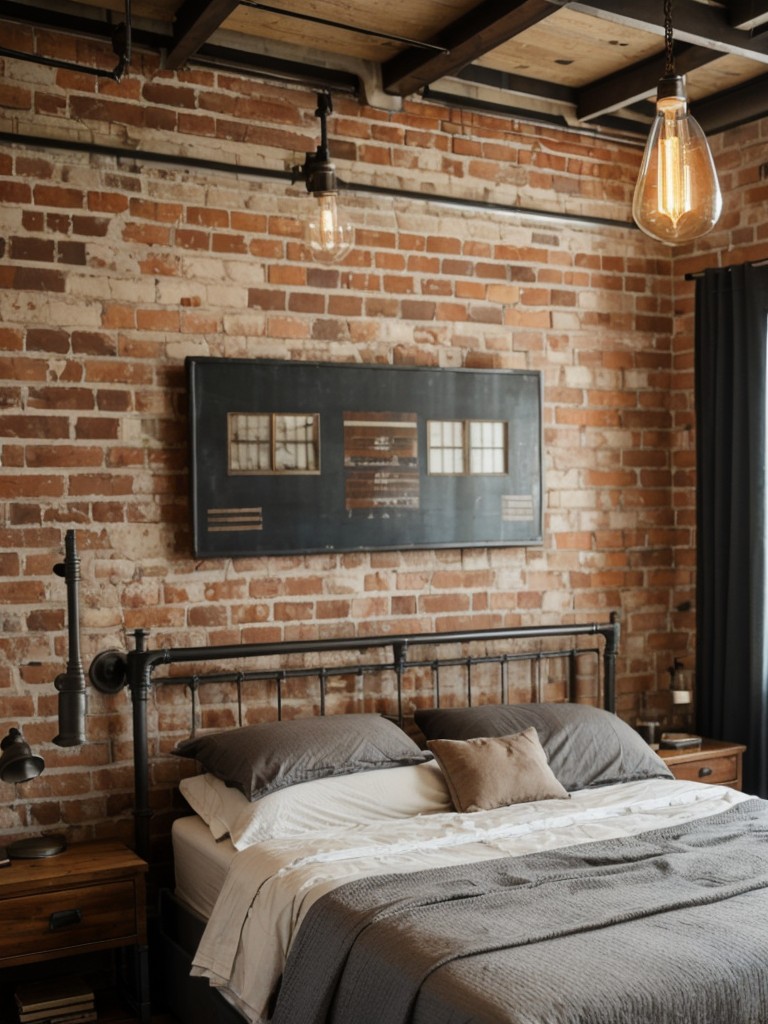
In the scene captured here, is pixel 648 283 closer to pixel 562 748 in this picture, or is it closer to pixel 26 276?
pixel 562 748

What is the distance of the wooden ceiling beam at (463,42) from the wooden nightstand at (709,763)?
8.36 ft

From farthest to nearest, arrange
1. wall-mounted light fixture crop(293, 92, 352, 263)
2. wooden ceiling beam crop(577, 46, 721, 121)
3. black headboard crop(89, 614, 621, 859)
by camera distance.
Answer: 1. wooden ceiling beam crop(577, 46, 721, 121)
2. black headboard crop(89, 614, 621, 859)
3. wall-mounted light fixture crop(293, 92, 352, 263)

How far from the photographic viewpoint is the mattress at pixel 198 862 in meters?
3.14

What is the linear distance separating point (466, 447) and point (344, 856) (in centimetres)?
173

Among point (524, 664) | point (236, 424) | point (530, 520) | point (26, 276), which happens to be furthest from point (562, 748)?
point (26, 276)

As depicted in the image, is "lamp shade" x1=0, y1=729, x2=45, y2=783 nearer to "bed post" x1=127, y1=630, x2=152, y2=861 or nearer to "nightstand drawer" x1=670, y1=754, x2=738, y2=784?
"bed post" x1=127, y1=630, x2=152, y2=861

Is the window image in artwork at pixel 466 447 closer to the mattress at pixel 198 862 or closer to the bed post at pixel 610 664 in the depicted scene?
the bed post at pixel 610 664

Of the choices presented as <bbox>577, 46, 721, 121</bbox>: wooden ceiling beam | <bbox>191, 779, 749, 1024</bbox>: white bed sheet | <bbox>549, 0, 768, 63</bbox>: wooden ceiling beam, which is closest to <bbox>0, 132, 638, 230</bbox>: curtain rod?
<bbox>577, 46, 721, 121</bbox>: wooden ceiling beam

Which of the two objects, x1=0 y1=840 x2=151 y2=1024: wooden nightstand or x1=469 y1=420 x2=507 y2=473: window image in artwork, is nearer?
x1=0 y1=840 x2=151 y2=1024: wooden nightstand

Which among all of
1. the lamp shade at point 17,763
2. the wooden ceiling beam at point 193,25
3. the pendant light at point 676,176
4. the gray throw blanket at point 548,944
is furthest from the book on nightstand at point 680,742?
the wooden ceiling beam at point 193,25

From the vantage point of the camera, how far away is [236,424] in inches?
146

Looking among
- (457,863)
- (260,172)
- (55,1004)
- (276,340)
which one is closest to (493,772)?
(457,863)

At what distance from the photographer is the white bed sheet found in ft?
8.89

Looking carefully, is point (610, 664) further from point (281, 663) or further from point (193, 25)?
point (193, 25)
